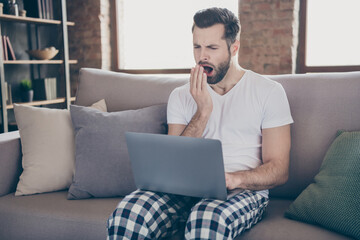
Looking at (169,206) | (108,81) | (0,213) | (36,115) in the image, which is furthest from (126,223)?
(108,81)

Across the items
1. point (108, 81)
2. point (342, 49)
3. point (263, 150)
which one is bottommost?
point (263, 150)

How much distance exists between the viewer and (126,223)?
1160 millimetres

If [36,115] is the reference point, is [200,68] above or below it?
above

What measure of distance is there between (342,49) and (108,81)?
234 centimetres

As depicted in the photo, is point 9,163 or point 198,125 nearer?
point 198,125

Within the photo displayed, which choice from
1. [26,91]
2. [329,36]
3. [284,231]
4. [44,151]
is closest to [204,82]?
[284,231]

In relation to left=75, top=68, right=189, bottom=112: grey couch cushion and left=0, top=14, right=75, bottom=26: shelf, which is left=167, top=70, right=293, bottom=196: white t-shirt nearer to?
left=75, top=68, right=189, bottom=112: grey couch cushion

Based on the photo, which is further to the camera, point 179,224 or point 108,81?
point 108,81

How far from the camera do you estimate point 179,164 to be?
1.12 meters

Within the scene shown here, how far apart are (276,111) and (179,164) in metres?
0.50

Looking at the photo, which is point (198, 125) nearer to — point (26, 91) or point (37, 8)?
point (26, 91)

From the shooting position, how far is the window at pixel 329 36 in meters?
3.25

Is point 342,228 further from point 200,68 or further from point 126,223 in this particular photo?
point 200,68

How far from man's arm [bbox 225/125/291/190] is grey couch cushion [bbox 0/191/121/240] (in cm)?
52
